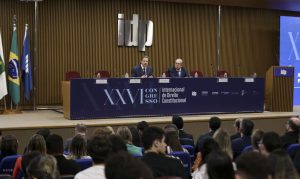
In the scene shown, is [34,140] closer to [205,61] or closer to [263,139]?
[263,139]

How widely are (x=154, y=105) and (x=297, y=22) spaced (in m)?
7.38

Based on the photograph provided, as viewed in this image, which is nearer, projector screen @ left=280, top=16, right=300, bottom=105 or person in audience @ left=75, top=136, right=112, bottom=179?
person in audience @ left=75, top=136, right=112, bottom=179

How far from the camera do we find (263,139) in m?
4.32

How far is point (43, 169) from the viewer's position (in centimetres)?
310

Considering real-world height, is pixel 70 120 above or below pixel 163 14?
below

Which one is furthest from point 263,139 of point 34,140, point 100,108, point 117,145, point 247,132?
point 100,108

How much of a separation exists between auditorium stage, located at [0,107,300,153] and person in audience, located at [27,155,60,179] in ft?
17.8

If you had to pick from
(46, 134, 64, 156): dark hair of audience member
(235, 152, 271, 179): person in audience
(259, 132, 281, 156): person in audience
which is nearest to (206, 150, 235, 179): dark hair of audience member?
(235, 152, 271, 179): person in audience

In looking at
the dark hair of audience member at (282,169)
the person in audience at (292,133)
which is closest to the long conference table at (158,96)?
the person in audience at (292,133)

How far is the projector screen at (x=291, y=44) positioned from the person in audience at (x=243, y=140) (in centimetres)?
969

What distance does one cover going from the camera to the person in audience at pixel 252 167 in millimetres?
2377

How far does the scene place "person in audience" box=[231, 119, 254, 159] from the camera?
574cm

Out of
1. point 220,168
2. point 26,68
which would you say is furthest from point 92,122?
point 220,168

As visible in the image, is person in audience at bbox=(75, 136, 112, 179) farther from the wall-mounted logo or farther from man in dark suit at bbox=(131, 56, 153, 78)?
the wall-mounted logo
